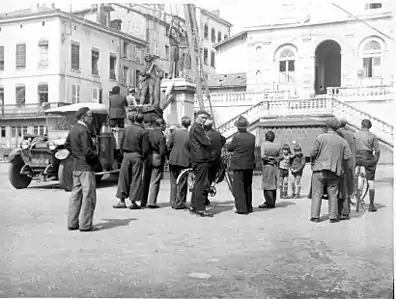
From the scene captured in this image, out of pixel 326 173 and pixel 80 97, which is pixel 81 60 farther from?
pixel 326 173

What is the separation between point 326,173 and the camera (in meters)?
8.65

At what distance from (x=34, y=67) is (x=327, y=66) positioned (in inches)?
774

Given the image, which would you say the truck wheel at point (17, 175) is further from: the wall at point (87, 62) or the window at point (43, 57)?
the window at point (43, 57)

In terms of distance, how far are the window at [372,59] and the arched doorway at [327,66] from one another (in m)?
2.66

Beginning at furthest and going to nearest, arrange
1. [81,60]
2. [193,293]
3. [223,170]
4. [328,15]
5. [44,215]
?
[81,60], [328,15], [223,170], [44,215], [193,293]

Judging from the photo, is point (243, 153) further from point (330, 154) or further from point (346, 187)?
point (346, 187)

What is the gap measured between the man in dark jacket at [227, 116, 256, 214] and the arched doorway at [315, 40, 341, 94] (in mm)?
28157

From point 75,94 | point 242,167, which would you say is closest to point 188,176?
point 242,167

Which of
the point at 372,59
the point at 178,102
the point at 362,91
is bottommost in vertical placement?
the point at 178,102

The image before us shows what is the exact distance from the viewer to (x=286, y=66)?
36688mm

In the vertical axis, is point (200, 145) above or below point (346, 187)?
above

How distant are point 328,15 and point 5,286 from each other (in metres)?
33.3

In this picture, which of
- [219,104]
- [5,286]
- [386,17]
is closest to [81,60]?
[219,104]

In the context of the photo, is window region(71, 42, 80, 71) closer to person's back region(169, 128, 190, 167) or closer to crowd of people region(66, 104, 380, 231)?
crowd of people region(66, 104, 380, 231)
